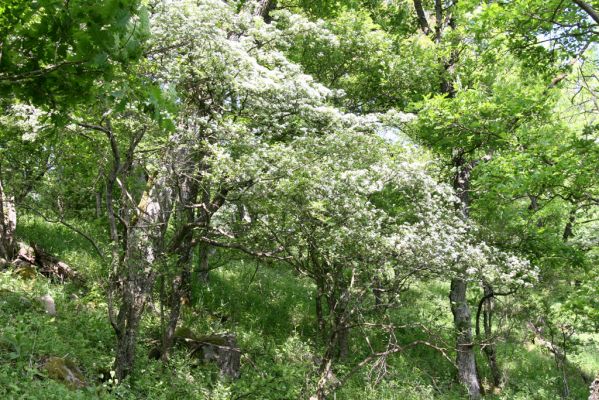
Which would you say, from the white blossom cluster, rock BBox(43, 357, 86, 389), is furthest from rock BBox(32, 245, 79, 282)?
rock BBox(43, 357, 86, 389)

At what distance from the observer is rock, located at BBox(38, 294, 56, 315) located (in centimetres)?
815

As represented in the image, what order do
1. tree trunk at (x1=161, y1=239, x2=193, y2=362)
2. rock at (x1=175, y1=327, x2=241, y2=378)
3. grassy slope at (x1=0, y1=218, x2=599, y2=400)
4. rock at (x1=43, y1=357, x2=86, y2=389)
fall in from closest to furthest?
1. rock at (x1=43, y1=357, x2=86, y2=389)
2. grassy slope at (x1=0, y1=218, x2=599, y2=400)
3. tree trunk at (x1=161, y1=239, x2=193, y2=362)
4. rock at (x1=175, y1=327, x2=241, y2=378)

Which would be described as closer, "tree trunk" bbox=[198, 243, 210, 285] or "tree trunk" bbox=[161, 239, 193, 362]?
"tree trunk" bbox=[161, 239, 193, 362]

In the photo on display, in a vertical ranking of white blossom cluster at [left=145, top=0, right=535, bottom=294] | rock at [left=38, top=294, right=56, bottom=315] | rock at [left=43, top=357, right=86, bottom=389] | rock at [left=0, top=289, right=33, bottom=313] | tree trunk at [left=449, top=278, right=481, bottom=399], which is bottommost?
tree trunk at [left=449, top=278, right=481, bottom=399]

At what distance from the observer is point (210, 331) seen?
1002 centimetres

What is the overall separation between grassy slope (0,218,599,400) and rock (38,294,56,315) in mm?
147

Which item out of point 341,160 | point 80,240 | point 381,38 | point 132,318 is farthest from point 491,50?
point 80,240

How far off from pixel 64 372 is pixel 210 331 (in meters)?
4.09

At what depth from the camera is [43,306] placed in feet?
26.7

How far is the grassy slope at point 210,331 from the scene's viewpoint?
6406 mm

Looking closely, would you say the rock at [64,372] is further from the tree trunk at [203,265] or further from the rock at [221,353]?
the tree trunk at [203,265]

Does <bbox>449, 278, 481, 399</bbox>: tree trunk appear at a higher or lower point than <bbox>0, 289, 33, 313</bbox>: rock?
lower

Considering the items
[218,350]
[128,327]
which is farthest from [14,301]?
[218,350]

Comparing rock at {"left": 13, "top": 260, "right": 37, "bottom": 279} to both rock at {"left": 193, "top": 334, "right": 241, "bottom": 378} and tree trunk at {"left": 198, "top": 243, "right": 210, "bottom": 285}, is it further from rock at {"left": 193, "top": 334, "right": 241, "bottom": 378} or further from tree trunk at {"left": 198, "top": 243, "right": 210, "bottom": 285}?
rock at {"left": 193, "top": 334, "right": 241, "bottom": 378}
